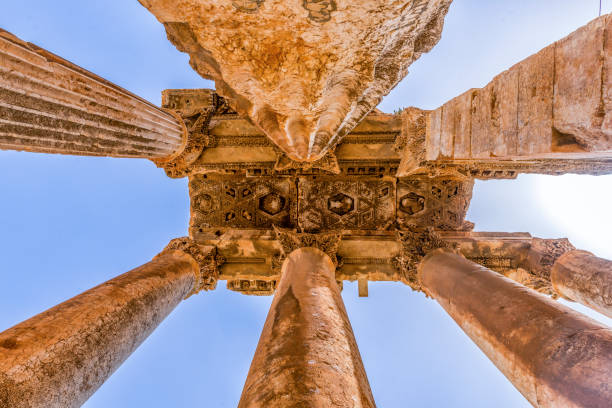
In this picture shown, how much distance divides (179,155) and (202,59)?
4.63 metres

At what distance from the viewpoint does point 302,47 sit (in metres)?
2.54

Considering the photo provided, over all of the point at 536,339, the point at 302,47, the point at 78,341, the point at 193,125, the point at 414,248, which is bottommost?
the point at 78,341

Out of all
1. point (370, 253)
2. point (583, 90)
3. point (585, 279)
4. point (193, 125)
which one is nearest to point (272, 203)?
point (193, 125)

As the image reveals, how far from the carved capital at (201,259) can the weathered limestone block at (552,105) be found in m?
5.81

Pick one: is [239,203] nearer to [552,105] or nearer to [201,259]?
[201,259]

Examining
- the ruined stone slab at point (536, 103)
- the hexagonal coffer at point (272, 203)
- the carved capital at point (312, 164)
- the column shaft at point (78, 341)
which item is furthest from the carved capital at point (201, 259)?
the ruined stone slab at point (536, 103)

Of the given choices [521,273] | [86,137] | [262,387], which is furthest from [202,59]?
[521,273]

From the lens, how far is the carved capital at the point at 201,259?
22.1ft

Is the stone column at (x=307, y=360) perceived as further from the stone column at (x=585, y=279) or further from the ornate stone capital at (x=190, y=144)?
the stone column at (x=585, y=279)

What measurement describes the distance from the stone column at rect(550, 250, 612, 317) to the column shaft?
764 cm

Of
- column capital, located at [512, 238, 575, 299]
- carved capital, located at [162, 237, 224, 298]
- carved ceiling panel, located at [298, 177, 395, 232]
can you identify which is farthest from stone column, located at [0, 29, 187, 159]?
column capital, located at [512, 238, 575, 299]

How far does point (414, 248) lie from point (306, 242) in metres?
2.56

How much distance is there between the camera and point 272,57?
2.66 m

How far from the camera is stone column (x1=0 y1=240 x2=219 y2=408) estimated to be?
2.83m
